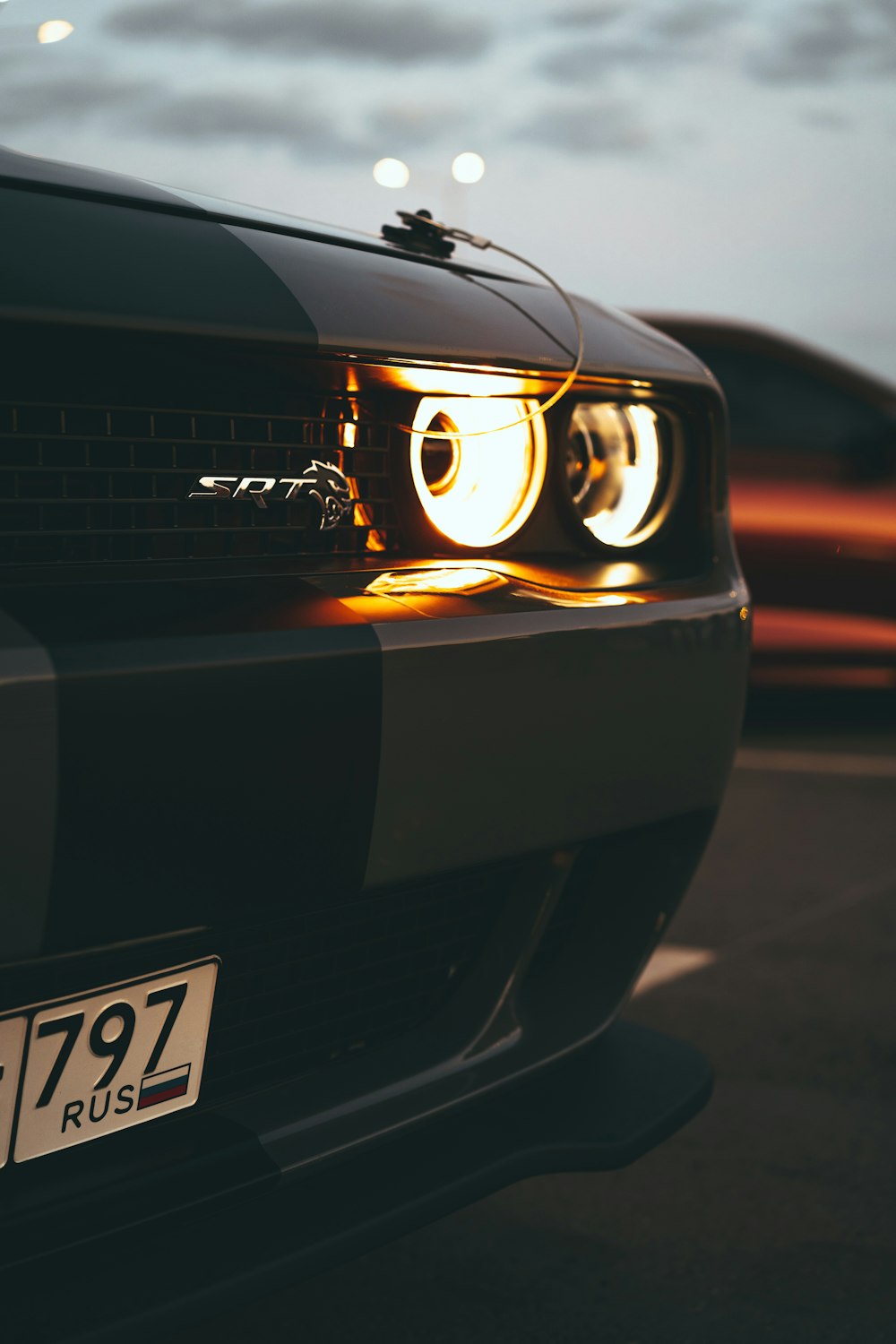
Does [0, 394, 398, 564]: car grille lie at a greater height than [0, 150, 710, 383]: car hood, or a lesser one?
lesser

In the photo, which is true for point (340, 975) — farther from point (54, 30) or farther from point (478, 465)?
point (54, 30)

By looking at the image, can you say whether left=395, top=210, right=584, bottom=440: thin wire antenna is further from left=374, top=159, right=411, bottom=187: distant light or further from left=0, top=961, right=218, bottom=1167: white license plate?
left=0, top=961, right=218, bottom=1167: white license plate

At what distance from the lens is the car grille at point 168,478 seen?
47.7 inches

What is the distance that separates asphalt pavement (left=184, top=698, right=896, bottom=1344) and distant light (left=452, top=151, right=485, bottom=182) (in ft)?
4.62

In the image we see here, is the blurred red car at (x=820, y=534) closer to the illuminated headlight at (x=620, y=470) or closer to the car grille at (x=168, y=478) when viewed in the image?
the illuminated headlight at (x=620, y=470)

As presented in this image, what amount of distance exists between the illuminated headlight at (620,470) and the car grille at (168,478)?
1.03ft

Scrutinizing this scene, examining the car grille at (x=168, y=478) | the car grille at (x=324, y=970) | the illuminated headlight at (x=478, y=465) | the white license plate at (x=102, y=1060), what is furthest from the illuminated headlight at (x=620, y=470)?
the white license plate at (x=102, y=1060)

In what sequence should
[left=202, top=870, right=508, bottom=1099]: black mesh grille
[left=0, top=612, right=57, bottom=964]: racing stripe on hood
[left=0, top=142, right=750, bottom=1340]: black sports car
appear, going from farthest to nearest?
[left=202, top=870, right=508, bottom=1099]: black mesh grille, [left=0, top=142, right=750, bottom=1340]: black sports car, [left=0, top=612, right=57, bottom=964]: racing stripe on hood

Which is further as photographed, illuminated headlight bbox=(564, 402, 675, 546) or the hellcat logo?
illuminated headlight bbox=(564, 402, 675, 546)

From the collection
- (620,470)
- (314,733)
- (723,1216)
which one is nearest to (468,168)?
(620,470)

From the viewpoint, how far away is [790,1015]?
273cm

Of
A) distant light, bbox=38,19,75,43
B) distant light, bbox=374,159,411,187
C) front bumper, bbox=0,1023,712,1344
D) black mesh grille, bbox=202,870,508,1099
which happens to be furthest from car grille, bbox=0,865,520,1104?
distant light, bbox=38,19,75,43

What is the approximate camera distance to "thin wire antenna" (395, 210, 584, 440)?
153 centimetres

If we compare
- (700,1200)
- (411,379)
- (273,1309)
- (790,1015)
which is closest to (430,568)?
(411,379)
